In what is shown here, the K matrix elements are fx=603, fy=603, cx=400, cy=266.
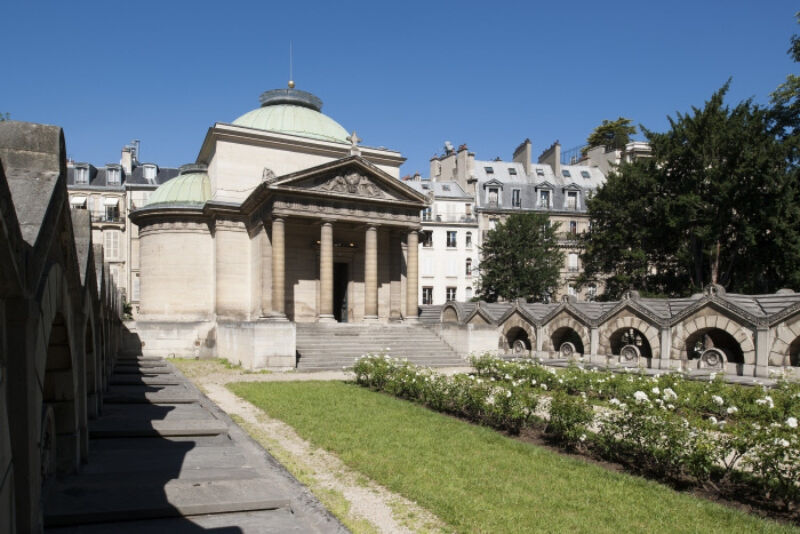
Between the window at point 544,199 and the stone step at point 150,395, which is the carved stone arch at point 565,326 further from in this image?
Result: the window at point 544,199

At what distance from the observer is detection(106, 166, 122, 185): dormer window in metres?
59.1

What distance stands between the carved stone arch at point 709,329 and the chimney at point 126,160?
55.6 metres

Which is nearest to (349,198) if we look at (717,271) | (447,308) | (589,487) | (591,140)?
(447,308)

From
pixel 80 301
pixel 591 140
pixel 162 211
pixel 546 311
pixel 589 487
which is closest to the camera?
pixel 80 301

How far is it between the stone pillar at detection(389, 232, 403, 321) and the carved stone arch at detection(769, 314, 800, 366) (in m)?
19.1

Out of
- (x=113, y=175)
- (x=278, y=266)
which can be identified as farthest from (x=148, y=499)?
(x=113, y=175)

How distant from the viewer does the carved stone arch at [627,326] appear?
23969mm

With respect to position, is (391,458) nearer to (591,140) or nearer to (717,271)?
(717,271)

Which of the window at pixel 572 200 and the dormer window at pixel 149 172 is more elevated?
the dormer window at pixel 149 172

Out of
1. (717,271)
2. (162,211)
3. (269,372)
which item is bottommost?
(269,372)

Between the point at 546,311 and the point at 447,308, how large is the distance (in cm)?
737

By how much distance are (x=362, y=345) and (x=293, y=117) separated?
16.9 metres

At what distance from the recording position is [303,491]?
6.48 meters

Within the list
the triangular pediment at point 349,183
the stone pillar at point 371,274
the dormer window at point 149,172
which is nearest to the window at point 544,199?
the triangular pediment at point 349,183
